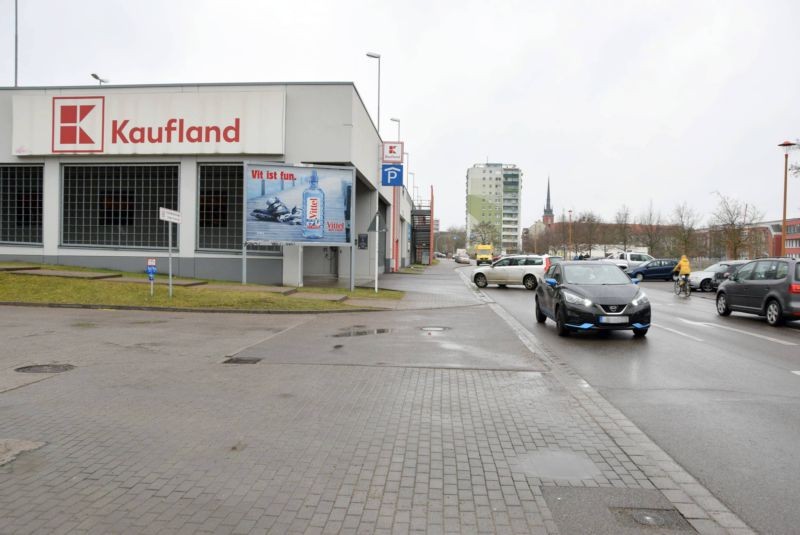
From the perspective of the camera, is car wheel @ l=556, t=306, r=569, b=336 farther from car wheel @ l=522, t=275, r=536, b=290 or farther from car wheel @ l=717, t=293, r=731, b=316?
car wheel @ l=522, t=275, r=536, b=290

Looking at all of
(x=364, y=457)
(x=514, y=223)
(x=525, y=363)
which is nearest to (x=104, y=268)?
(x=525, y=363)

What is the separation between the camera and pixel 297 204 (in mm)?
21938

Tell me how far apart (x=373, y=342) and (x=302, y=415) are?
5090 millimetres

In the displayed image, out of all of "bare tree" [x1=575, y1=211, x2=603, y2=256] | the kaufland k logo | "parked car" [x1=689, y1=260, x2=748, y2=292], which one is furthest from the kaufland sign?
"bare tree" [x1=575, y1=211, x2=603, y2=256]

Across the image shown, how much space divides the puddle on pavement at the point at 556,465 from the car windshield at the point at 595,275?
817 cm

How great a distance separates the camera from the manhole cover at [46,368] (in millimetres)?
7852

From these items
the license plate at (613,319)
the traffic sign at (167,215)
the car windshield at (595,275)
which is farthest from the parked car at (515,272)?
the license plate at (613,319)

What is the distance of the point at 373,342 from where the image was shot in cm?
1096

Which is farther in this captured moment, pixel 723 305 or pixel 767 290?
pixel 723 305

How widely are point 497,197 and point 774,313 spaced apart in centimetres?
15160

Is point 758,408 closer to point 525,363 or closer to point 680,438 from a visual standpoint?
point 680,438

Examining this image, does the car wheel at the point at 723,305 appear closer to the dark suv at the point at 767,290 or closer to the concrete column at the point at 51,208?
the dark suv at the point at 767,290

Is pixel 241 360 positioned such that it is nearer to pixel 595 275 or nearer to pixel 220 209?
pixel 595 275

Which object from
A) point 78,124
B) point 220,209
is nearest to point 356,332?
point 220,209
